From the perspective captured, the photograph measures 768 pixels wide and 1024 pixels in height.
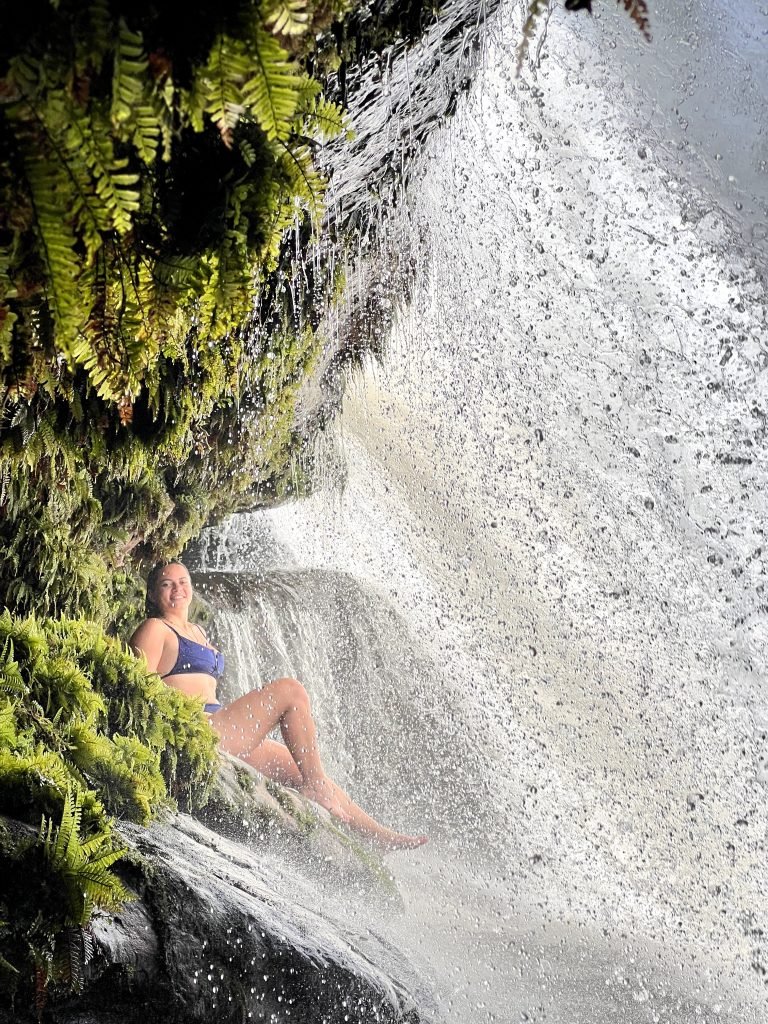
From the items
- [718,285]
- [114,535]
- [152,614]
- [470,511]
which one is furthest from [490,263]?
[152,614]

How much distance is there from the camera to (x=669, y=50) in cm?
538

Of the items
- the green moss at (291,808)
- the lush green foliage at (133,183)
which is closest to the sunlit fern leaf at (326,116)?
the lush green foliage at (133,183)

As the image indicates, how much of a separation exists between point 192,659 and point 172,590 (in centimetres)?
65

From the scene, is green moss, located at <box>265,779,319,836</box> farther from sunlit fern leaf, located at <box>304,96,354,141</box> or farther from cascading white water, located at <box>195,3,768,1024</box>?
sunlit fern leaf, located at <box>304,96,354,141</box>

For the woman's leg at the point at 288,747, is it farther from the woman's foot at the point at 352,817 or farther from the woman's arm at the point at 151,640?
the woman's arm at the point at 151,640

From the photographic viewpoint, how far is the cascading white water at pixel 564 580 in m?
5.35

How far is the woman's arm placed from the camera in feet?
20.2

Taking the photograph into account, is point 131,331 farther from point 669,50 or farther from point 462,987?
point 669,50

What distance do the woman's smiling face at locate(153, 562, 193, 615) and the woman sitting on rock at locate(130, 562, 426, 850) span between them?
5.2 inches

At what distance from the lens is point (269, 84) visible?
4.03ft

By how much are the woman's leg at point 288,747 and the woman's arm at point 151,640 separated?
2.13ft

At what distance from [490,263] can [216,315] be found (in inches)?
162

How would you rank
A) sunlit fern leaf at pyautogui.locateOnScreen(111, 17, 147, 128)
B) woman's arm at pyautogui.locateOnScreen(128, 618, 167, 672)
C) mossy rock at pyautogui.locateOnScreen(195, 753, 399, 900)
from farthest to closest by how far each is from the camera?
woman's arm at pyautogui.locateOnScreen(128, 618, 167, 672) → mossy rock at pyautogui.locateOnScreen(195, 753, 399, 900) → sunlit fern leaf at pyautogui.locateOnScreen(111, 17, 147, 128)

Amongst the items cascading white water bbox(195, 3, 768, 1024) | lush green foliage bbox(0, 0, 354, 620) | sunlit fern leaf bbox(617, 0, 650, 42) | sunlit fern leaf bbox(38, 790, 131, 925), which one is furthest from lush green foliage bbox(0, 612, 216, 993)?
sunlit fern leaf bbox(617, 0, 650, 42)
